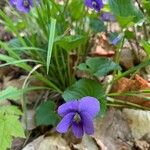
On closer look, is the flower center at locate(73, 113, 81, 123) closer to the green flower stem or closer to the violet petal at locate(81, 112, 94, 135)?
the violet petal at locate(81, 112, 94, 135)

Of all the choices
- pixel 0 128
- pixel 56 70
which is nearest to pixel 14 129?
pixel 0 128

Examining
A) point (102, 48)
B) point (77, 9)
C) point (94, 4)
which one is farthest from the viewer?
point (102, 48)

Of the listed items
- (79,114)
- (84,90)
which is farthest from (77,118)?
(84,90)

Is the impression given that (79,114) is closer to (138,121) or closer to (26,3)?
(138,121)

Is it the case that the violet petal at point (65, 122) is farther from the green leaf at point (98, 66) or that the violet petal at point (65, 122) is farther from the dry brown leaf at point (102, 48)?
the dry brown leaf at point (102, 48)

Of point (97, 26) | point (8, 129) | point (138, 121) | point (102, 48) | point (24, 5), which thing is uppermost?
point (24, 5)

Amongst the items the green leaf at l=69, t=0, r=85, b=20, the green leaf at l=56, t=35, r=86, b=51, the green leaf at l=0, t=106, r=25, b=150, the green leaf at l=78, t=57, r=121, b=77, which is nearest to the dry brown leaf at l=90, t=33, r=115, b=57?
the green leaf at l=69, t=0, r=85, b=20

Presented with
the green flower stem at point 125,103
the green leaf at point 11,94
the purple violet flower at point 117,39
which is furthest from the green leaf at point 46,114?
the purple violet flower at point 117,39
